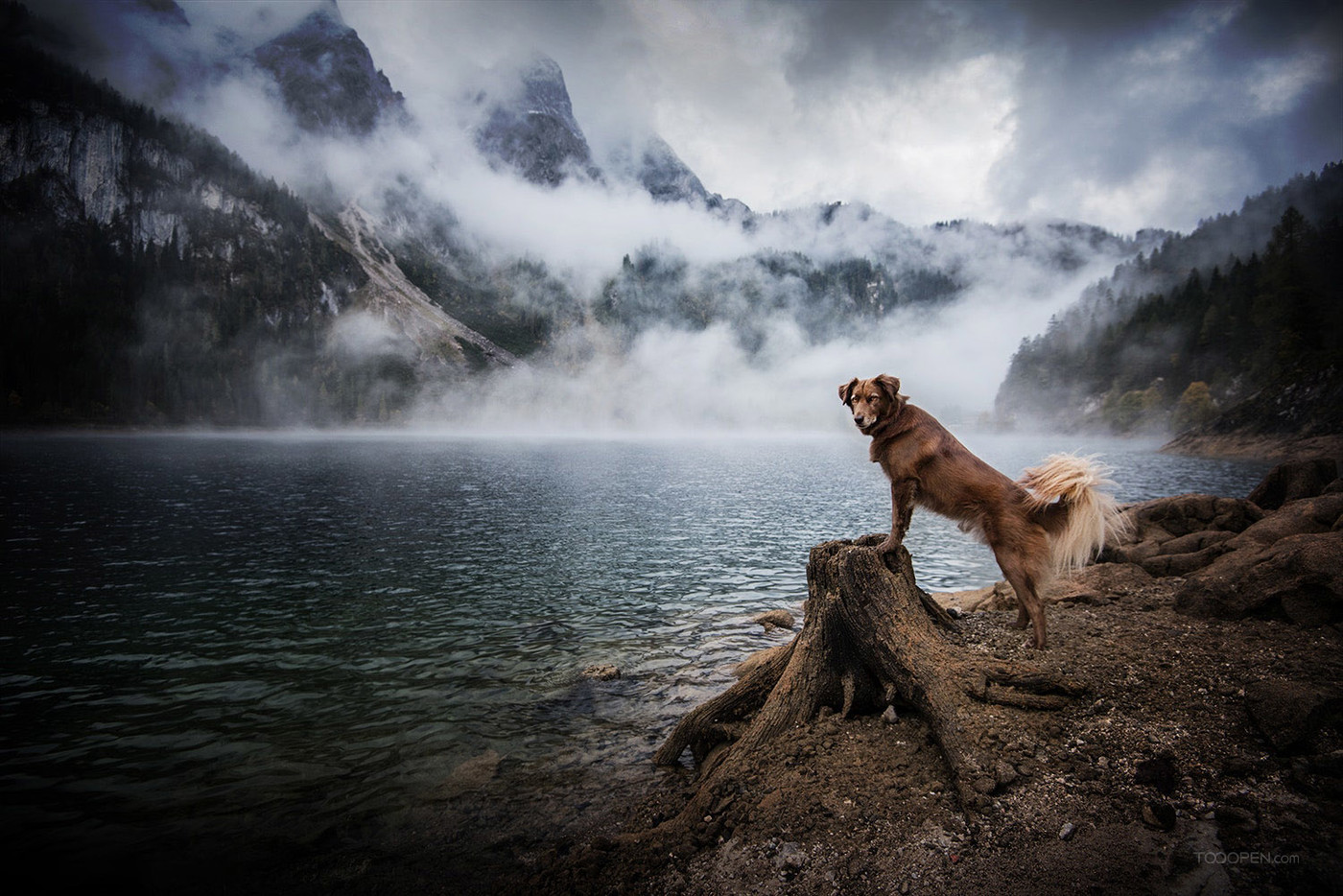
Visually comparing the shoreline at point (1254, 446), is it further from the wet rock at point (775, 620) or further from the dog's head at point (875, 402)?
the dog's head at point (875, 402)

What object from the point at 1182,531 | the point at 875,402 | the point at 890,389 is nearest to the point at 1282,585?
the point at 890,389

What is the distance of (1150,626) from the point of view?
293 inches

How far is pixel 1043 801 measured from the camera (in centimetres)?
438

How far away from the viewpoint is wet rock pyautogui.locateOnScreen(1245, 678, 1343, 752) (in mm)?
4312

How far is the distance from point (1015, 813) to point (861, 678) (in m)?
2.04

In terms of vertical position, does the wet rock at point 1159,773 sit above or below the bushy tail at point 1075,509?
below

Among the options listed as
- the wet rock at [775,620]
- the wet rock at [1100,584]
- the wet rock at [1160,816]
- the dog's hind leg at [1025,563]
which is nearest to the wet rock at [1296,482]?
the wet rock at [1100,584]

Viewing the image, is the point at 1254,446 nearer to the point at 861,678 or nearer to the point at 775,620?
the point at 775,620

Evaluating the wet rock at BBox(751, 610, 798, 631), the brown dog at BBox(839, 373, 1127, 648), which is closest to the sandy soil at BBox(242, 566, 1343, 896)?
the brown dog at BBox(839, 373, 1127, 648)

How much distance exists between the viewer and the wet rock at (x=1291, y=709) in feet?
14.1

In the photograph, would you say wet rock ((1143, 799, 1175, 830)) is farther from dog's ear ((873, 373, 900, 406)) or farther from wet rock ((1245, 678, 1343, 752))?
dog's ear ((873, 373, 900, 406))

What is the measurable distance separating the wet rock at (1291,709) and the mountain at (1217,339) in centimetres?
9081

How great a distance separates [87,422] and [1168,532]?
197044mm

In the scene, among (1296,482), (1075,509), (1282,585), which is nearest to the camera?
(1282,585)
